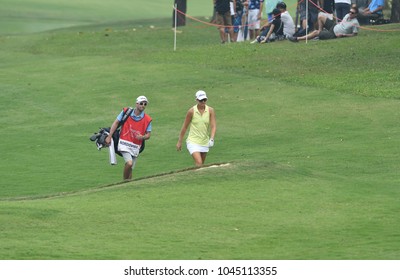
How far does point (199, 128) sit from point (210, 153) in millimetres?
3601

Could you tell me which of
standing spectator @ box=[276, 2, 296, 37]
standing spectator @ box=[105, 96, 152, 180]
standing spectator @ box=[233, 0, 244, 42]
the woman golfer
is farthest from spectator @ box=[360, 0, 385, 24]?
standing spectator @ box=[105, 96, 152, 180]

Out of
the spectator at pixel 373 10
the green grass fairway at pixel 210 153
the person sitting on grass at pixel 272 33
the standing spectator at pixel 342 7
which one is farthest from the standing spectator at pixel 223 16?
the spectator at pixel 373 10

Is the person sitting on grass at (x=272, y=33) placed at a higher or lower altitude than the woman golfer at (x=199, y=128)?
lower

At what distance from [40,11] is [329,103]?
43.3 metres

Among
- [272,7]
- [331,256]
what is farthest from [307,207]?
[272,7]

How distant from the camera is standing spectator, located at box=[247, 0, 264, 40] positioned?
40841 mm

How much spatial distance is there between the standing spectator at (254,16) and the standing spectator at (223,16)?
663mm

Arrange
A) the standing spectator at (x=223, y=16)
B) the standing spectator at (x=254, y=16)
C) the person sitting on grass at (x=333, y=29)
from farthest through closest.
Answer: the standing spectator at (x=254, y=16)
the standing spectator at (x=223, y=16)
the person sitting on grass at (x=333, y=29)

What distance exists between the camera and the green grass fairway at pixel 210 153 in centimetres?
1583

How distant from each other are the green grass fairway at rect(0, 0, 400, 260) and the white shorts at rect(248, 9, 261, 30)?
2026 mm

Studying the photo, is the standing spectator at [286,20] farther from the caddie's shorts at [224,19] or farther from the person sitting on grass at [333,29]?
the caddie's shorts at [224,19]

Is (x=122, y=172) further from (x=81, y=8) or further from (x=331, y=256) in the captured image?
(x=81, y=8)

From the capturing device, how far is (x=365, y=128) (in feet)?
90.6

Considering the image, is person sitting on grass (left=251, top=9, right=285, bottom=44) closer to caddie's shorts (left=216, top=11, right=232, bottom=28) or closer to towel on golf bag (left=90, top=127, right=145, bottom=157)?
caddie's shorts (left=216, top=11, right=232, bottom=28)
